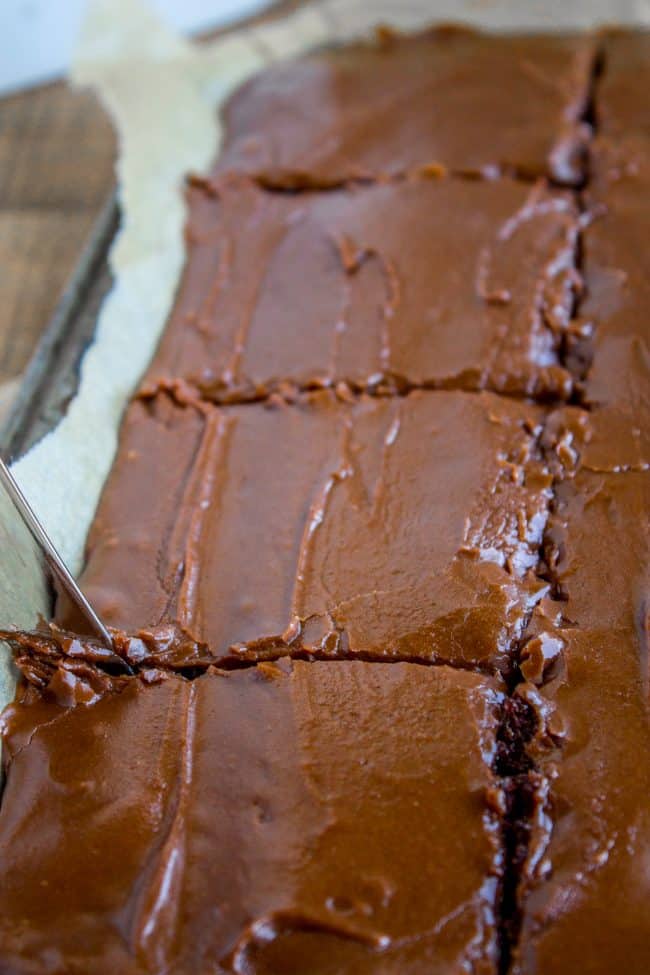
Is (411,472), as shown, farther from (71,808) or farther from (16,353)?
(16,353)

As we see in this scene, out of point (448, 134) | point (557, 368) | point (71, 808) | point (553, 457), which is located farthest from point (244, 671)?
point (448, 134)

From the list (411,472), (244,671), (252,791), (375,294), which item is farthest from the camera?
(375,294)

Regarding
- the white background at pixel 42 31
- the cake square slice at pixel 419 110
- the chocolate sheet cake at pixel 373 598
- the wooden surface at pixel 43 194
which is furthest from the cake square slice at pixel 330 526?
the white background at pixel 42 31

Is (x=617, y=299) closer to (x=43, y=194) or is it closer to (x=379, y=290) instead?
(x=379, y=290)

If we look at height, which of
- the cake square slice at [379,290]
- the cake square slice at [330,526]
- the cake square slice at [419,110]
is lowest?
the cake square slice at [330,526]

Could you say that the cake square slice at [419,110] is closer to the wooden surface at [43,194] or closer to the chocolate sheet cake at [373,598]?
the chocolate sheet cake at [373,598]

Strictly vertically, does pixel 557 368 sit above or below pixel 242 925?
above

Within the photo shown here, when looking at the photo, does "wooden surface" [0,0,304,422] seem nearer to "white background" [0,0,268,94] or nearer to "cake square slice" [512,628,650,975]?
"white background" [0,0,268,94]
